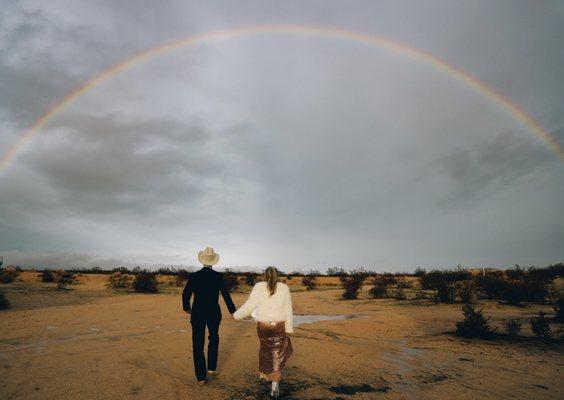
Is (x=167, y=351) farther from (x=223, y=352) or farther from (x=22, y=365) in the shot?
(x=22, y=365)

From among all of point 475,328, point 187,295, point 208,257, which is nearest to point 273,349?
point 187,295

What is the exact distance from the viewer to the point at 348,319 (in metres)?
14.5

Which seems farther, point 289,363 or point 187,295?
point 289,363

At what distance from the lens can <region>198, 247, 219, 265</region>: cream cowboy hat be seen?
6.77 m

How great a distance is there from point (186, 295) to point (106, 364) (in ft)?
9.15

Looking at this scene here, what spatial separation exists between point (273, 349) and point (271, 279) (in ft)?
3.64

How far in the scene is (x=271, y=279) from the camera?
5582 millimetres

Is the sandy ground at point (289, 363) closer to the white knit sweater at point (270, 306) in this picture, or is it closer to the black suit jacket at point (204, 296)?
the black suit jacket at point (204, 296)

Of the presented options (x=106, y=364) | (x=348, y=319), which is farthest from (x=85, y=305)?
(x=348, y=319)

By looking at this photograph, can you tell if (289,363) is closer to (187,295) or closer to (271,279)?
(187,295)

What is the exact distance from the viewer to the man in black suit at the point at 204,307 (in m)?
6.25

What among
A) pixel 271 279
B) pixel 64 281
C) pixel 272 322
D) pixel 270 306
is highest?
pixel 271 279

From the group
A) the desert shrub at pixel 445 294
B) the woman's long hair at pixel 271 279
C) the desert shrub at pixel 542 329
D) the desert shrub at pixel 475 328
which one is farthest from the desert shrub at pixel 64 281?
the desert shrub at pixel 542 329

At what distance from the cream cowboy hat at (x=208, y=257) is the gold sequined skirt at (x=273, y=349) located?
177 cm
